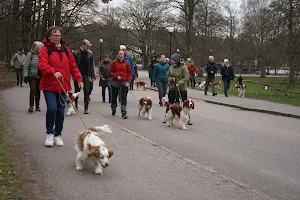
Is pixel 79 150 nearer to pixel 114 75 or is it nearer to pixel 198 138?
pixel 198 138

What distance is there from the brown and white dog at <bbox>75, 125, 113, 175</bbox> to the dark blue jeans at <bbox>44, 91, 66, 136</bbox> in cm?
129

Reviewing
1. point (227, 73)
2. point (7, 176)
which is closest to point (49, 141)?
point (7, 176)

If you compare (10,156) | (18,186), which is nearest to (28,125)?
(10,156)

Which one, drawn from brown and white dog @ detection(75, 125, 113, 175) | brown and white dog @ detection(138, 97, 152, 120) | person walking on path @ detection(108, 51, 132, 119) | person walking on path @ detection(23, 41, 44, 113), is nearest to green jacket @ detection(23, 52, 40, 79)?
person walking on path @ detection(23, 41, 44, 113)

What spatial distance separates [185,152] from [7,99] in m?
10.4

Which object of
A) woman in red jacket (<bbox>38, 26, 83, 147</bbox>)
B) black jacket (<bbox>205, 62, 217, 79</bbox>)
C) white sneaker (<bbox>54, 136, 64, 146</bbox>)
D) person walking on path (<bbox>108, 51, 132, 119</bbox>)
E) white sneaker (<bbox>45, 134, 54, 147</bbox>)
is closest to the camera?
woman in red jacket (<bbox>38, 26, 83, 147</bbox>)

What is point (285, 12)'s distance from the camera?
25.4 m

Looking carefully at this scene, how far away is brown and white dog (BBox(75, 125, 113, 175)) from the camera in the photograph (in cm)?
588

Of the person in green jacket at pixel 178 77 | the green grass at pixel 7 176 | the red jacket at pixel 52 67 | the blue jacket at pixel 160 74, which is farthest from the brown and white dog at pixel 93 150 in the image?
the blue jacket at pixel 160 74

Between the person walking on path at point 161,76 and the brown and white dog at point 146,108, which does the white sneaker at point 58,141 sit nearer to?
the brown and white dog at point 146,108

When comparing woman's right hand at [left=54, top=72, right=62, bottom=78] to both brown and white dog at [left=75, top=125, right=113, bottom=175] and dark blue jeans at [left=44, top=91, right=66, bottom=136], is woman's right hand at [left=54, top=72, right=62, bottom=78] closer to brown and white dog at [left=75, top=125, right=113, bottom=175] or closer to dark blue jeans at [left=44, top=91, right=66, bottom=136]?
dark blue jeans at [left=44, top=91, right=66, bottom=136]

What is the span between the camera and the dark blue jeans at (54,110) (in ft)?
24.4

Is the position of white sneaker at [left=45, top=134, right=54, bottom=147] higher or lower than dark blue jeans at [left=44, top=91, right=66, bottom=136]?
lower

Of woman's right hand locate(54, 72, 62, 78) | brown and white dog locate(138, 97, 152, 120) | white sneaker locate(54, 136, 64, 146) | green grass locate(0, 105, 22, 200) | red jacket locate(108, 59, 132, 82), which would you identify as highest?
red jacket locate(108, 59, 132, 82)
